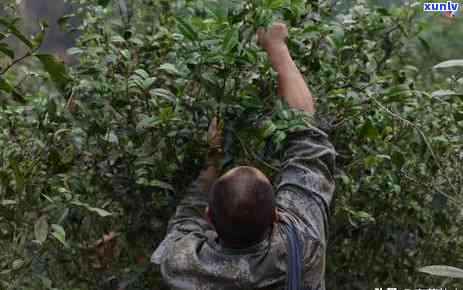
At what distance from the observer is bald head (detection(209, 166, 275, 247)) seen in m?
2.42

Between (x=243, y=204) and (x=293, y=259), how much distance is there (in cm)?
23

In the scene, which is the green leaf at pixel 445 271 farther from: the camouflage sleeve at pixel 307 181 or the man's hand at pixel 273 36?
the man's hand at pixel 273 36

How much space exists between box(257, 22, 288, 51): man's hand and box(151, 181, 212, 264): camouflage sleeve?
0.54 metres

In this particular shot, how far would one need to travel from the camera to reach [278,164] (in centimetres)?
281

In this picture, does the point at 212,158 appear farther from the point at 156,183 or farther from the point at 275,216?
the point at 275,216

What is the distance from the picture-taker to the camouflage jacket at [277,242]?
2.48 m

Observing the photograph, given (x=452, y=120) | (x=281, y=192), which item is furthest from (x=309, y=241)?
(x=452, y=120)

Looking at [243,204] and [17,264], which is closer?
[243,204]

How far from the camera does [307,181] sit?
8.56 ft

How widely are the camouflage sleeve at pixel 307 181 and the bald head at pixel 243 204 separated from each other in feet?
0.55

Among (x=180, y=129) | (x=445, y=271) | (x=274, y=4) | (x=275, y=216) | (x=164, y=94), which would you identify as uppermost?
(x=274, y=4)

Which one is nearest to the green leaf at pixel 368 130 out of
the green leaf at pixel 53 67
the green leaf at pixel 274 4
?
the green leaf at pixel 274 4

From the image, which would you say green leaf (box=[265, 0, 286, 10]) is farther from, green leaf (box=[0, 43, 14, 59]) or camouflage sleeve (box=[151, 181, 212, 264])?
green leaf (box=[0, 43, 14, 59])

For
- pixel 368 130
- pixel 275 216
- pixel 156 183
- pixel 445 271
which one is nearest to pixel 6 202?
pixel 156 183
